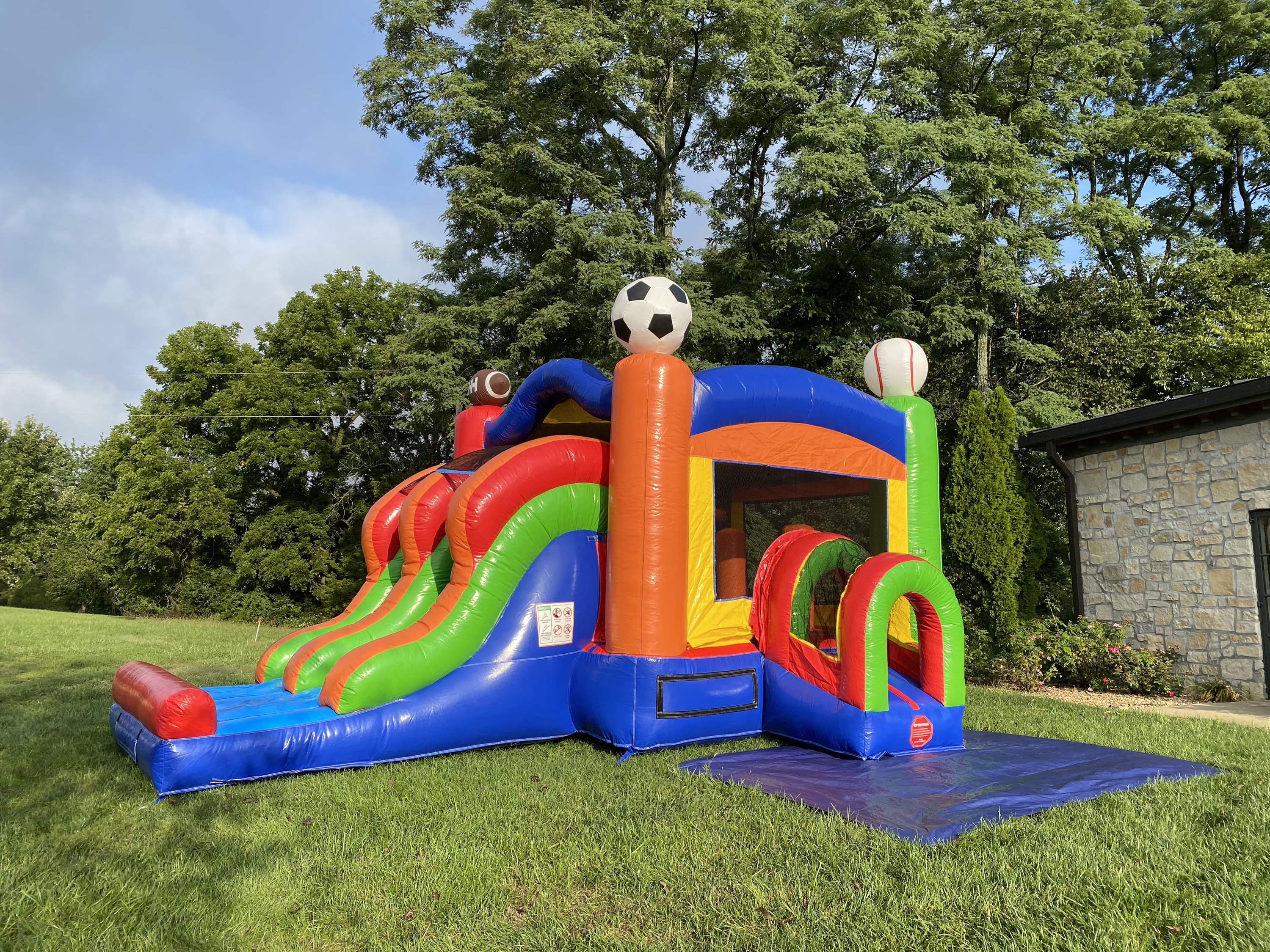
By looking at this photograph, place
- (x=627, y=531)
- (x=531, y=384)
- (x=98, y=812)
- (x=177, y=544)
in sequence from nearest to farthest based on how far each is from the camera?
(x=98, y=812), (x=627, y=531), (x=531, y=384), (x=177, y=544)

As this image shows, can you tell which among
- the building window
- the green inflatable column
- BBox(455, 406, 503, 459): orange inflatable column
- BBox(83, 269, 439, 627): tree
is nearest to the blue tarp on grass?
the green inflatable column

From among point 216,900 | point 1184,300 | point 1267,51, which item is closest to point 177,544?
point 216,900

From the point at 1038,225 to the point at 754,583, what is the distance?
41.9 feet

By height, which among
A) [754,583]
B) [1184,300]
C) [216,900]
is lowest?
[216,900]

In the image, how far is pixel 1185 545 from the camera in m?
8.44

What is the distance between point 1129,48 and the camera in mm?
15891

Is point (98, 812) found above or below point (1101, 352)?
below

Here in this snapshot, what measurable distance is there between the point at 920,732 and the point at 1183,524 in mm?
5024

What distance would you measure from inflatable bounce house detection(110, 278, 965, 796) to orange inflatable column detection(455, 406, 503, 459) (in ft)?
5.72

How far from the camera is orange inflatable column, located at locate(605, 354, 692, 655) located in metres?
5.48

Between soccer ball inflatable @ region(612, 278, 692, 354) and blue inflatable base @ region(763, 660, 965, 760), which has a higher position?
soccer ball inflatable @ region(612, 278, 692, 354)

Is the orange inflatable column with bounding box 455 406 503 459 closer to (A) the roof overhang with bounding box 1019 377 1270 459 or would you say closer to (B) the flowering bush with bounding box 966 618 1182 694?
(B) the flowering bush with bounding box 966 618 1182 694

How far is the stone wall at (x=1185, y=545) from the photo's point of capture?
788 centimetres

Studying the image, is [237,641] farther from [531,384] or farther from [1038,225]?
[1038,225]
